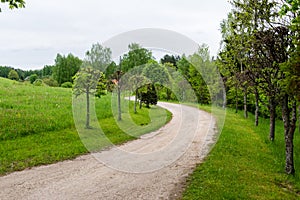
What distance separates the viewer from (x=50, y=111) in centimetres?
2038

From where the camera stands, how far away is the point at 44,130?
53.6 ft

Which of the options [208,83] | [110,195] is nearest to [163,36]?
[110,195]

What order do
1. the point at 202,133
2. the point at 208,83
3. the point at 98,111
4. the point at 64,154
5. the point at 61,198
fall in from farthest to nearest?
the point at 208,83, the point at 98,111, the point at 202,133, the point at 64,154, the point at 61,198

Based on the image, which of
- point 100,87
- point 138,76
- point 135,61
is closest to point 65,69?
point 138,76

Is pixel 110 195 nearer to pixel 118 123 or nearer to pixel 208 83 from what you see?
pixel 118 123

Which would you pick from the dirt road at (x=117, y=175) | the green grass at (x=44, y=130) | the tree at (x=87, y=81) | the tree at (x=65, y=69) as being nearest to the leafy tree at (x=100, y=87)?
the tree at (x=87, y=81)

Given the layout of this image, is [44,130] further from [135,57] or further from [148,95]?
[148,95]

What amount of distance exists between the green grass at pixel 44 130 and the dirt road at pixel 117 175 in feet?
3.20

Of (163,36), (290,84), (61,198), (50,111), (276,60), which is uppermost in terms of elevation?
(163,36)

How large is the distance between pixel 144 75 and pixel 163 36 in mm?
10521

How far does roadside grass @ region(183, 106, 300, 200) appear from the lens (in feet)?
28.1

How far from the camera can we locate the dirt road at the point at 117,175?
8.41 m

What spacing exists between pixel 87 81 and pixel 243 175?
1089cm

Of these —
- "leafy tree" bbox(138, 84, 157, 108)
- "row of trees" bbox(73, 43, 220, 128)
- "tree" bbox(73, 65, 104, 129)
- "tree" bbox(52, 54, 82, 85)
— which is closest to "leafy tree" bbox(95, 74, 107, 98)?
"row of trees" bbox(73, 43, 220, 128)
